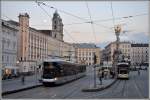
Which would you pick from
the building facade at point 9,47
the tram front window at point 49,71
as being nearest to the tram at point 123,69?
the building facade at point 9,47

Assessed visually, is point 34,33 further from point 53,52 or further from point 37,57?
point 53,52

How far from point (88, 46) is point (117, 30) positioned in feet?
274

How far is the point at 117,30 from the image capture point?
42.4 meters

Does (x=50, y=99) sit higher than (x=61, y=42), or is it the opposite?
(x=61, y=42)

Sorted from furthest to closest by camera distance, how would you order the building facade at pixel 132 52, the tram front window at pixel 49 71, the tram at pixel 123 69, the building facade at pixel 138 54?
the building facade at pixel 132 52 → the building facade at pixel 138 54 → the tram at pixel 123 69 → the tram front window at pixel 49 71

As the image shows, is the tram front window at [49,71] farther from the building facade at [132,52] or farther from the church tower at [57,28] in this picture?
the church tower at [57,28]

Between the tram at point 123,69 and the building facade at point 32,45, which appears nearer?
the tram at point 123,69

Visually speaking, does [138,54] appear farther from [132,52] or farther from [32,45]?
[32,45]

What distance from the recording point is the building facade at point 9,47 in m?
54.5

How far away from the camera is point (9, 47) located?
58.7 meters

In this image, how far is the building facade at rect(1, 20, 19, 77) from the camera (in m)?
54.5

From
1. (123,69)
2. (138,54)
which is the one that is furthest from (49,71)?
(138,54)

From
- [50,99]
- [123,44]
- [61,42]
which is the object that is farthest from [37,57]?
[50,99]

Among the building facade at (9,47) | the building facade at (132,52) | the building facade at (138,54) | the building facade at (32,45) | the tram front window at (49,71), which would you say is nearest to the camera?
the tram front window at (49,71)
